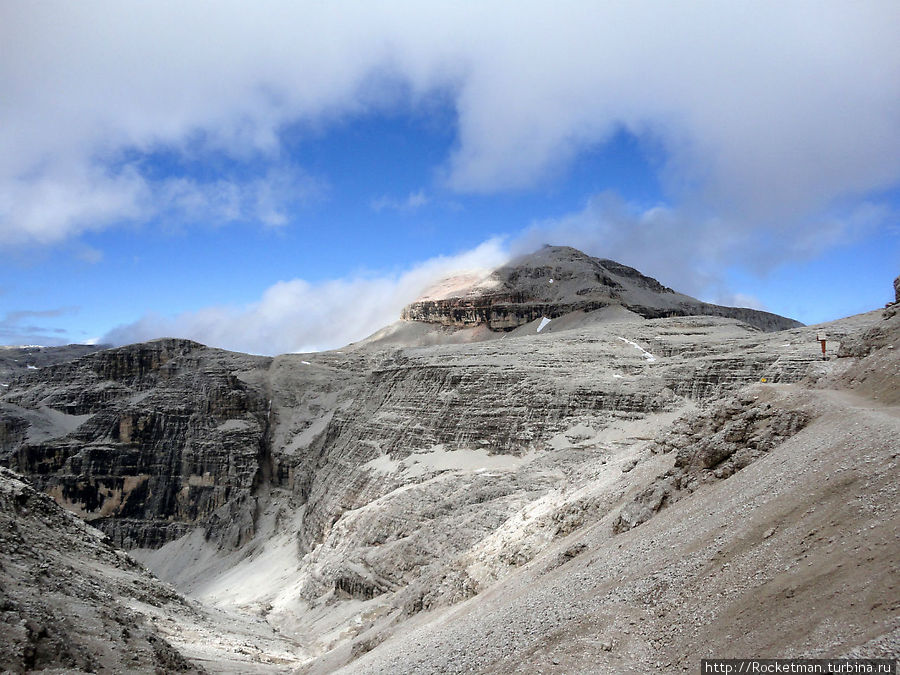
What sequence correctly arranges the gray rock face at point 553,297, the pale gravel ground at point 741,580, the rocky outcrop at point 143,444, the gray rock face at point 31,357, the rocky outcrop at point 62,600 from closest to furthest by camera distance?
1. the pale gravel ground at point 741,580
2. the rocky outcrop at point 62,600
3. the rocky outcrop at point 143,444
4. the gray rock face at point 553,297
5. the gray rock face at point 31,357

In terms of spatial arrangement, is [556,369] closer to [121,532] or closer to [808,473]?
[808,473]

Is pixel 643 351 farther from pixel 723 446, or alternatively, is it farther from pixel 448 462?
pixel 723 446

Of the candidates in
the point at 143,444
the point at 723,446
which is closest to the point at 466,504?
the point at 723,446

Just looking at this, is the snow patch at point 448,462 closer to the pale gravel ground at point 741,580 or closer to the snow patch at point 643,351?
→ the snow patch at point 643,351

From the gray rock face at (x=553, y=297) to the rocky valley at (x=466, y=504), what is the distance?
514 inches

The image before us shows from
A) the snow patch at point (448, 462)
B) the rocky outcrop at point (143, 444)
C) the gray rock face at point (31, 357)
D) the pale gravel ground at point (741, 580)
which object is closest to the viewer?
the pale gravel ground at point (741, 580)

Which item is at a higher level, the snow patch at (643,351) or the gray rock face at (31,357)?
the gray rock face at (31,357)

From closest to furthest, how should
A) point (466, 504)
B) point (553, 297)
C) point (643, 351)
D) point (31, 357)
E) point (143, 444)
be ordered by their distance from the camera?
point (466, 504), point (643, 351), point (143, 444), point (553, 297), point (31, 357)

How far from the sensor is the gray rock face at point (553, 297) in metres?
107

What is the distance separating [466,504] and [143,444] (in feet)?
204

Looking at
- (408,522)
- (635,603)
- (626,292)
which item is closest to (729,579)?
(635,603)

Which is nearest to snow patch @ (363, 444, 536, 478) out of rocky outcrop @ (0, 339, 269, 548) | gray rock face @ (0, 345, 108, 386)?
rocky outcrop @ (0, 339, 269, 548)

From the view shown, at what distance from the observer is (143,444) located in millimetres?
81438

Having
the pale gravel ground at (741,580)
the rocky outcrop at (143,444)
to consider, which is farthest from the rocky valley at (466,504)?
the rocky outcrop at (143,444)
